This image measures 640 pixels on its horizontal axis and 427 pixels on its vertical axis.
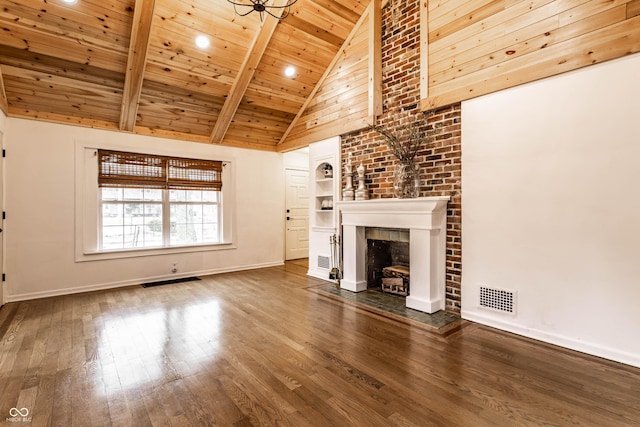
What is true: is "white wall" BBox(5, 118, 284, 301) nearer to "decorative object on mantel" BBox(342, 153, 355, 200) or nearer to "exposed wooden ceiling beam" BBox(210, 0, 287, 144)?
"exposed wooden ceiling beam" BBox(210, 0, 287, 144)

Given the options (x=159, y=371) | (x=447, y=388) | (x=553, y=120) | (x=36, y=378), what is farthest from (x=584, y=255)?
(x=36, y=378)

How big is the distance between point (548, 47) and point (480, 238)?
1.87 m

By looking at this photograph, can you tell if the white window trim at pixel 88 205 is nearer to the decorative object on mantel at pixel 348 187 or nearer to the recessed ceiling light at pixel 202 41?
the recessed ceiling light at pixel 202 41

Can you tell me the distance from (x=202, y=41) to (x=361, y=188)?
2.93m

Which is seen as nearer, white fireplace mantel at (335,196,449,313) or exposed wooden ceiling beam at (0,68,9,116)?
white fireplace mantel at (335,196,449,313)

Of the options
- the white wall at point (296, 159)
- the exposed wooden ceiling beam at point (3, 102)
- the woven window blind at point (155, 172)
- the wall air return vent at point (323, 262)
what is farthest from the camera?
the white wall at point (296, 159)

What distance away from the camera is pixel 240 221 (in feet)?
19.6

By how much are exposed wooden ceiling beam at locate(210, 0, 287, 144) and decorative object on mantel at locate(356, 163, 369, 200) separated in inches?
84.4

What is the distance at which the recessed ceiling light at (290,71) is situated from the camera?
483 centimetres

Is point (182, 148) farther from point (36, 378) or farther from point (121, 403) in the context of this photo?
point (121, 403)

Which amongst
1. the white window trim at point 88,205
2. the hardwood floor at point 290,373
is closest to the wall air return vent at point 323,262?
the hardwood floor at point 290,373

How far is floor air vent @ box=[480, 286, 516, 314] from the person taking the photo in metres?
2.98

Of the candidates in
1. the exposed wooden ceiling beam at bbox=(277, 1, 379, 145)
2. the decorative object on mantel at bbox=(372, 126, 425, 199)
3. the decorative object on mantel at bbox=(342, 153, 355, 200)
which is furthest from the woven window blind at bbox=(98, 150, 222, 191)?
the decorative object on mantel at bbox=(372, 126, 425, 199)

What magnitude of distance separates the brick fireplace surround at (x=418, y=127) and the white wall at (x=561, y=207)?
130 mm
